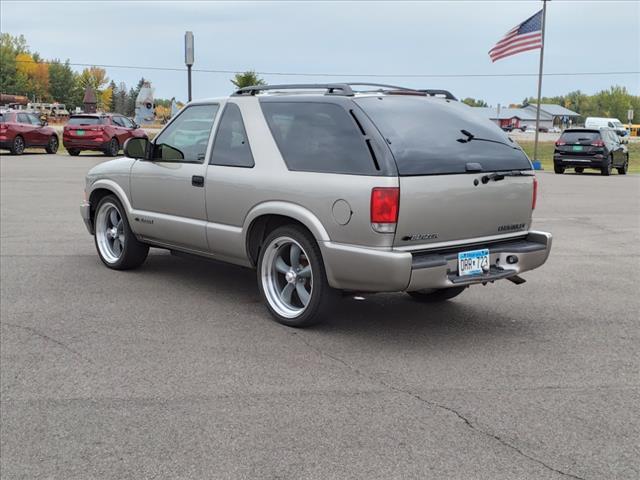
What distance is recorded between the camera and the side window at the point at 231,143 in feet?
21.5

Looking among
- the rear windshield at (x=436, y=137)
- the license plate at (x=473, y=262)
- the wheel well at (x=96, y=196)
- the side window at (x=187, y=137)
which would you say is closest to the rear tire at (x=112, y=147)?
the wheel well at (x=96, y=196)

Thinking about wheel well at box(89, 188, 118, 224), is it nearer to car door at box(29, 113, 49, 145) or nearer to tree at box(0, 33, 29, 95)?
car door at box(29, 113, 49, 145)

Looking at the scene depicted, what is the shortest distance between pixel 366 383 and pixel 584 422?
1.27 meters

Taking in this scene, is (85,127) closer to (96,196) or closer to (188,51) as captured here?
(188,51)

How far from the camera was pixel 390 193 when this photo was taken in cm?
535

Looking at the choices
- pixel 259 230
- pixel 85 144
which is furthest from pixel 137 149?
pixel 85 144

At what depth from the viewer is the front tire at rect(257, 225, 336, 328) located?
5840mm

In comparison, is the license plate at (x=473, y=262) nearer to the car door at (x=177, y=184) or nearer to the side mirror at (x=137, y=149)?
the car door at (x=177, y=184)

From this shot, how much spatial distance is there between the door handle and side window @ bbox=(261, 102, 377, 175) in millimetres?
826

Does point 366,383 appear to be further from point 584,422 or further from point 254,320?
point 254,320

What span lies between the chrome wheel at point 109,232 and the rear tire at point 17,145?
81.9 feet

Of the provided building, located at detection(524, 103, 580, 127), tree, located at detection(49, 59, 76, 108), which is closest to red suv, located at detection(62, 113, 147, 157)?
tree, located at detection(49, 59, 76, 108)

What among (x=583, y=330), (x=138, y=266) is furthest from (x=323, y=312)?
(x=138, y=266)

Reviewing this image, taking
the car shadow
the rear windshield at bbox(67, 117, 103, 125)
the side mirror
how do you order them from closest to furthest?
the car shadow
the side mirror
the rear windshield at bbox(67, 117, 103, 125)
